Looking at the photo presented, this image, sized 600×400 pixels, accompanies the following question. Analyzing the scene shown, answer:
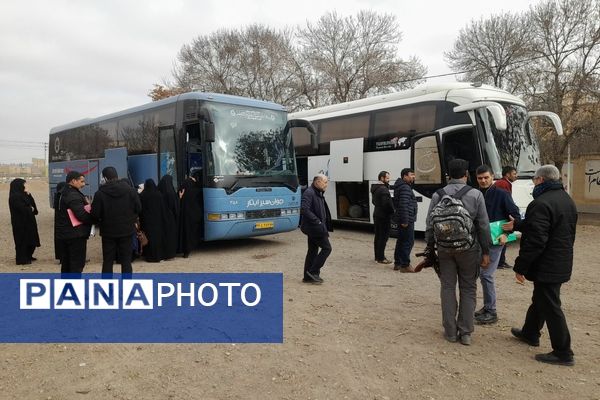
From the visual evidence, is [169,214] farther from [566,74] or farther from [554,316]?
[566,74]

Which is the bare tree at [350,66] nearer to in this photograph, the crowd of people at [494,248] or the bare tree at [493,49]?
the bare tree at [493,49]

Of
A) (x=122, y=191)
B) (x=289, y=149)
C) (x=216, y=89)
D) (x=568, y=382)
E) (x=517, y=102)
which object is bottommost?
(x=568, y=382)

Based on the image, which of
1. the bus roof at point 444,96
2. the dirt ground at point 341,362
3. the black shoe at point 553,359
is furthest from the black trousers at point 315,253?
the bus roof at point 444,96

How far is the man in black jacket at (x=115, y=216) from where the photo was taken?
607cm

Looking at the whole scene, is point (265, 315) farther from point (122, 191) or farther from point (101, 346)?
point (122, 191)

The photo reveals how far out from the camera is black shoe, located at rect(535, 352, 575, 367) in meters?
4.21

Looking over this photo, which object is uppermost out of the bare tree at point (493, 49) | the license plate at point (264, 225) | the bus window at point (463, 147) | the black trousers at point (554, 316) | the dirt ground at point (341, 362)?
the bare tree at point (493, 49)

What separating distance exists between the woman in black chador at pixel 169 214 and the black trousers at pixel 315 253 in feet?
10.5

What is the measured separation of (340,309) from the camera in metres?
5.96

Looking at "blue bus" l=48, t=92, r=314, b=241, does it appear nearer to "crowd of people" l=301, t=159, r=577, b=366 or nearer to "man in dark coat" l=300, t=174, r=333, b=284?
"man in dark coat" l=300, t=174, r=333, b=284

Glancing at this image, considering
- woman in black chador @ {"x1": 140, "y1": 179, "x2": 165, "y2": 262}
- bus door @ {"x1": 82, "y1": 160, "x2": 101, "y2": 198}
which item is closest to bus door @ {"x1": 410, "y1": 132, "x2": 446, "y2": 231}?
woman in black chador @ {"x1": 140, "y1": 179, "x2": 165, "y2": 262}

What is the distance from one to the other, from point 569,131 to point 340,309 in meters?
16.7

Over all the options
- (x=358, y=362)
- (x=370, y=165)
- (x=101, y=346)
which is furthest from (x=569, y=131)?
(x=101, y=346)

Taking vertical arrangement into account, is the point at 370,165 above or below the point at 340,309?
above
